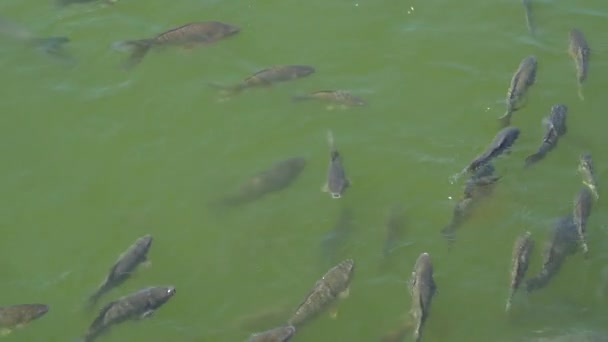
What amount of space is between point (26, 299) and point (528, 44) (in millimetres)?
6818

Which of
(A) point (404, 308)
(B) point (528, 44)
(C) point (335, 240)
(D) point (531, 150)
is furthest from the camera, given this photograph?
(B) point (528, 44)

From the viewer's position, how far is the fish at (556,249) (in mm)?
8107

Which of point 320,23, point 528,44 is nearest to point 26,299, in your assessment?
point 320,23

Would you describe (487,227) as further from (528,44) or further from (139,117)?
(139,117)

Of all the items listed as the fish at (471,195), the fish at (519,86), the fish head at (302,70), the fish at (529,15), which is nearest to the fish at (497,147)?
the fish at (471,195)

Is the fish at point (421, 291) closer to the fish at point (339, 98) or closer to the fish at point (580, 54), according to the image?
the fish at point (339, 98)

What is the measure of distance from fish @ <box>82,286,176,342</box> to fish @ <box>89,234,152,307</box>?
36 centimetres

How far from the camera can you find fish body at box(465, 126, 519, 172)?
346 inches

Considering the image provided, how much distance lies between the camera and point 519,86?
9.60m

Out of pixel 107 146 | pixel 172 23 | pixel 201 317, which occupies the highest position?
pixel 172 23

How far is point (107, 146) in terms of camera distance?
979 cm

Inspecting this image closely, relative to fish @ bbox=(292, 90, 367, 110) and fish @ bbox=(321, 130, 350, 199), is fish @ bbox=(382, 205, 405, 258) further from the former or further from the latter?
fish @ bbox=(292, 90, 367, 110)

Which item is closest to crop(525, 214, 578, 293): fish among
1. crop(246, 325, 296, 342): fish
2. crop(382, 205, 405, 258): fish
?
crop(382, 205, 405, 258): fish

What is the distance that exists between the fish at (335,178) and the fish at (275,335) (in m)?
1.86
